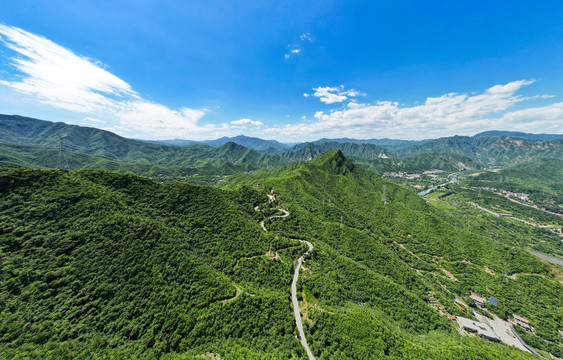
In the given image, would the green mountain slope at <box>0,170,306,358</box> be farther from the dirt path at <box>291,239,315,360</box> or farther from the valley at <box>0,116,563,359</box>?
the dirt path at <box>291,239,315,360</box>

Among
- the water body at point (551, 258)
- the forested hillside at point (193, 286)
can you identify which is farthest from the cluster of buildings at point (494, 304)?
the water body at point (551, 258)

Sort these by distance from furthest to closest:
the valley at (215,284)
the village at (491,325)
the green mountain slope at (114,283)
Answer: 1. the village at (491,325)
2. the valley at (215,284)
3. the green mountain slope at (114,283)

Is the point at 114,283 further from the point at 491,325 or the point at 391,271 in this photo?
the point at 491,325

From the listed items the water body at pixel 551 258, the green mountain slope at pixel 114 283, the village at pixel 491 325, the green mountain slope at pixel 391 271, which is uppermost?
the green mountain slope at pixel 114 283

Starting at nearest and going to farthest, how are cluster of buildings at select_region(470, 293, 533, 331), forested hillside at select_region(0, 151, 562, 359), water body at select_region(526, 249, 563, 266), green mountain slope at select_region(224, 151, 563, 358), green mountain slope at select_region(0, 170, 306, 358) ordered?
1. green mountain slope at select_region(0, 170, 306, 358)
2. forested hillside at select_region(0, 151, 562, 359)
3. green mountain slope at select_region(224, 151, 563, 358)
4. cluster of buildings at select_region(470, 293, 533, 331)
5. water body at select_region(526, 249, 563, 266)

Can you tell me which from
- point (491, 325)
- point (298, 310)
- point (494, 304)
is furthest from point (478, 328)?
point (298, 310)

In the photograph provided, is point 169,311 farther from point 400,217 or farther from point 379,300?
point 400,217

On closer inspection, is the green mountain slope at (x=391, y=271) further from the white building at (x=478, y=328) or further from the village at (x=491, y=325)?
the white building at (x=478, y=328)

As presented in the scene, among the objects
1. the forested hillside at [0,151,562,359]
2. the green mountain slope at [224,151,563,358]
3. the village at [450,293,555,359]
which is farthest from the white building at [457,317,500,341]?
the forested hillside at [0,151,562,359]

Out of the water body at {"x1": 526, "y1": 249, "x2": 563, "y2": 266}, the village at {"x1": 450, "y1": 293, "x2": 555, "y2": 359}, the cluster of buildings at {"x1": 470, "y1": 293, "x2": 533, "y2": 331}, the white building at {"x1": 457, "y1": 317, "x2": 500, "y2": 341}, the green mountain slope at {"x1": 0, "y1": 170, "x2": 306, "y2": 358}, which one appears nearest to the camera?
the green mountain slope at {"x1": 0, "y1": 170, "x2": 306, "y2": 358}

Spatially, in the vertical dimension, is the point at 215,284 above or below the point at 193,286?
below

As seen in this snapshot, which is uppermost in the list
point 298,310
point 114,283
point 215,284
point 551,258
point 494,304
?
point 114,283

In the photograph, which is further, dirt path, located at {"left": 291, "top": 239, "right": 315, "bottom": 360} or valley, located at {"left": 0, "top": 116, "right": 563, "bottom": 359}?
dirt path, located at {"left": 291, "top": 239, "right": 315, "bottom": 360}

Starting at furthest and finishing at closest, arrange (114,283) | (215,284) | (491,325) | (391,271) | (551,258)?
(551,258) < (391,271) < (491,325) < (215,284) < (114,283)
